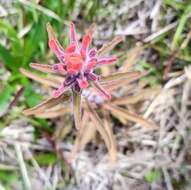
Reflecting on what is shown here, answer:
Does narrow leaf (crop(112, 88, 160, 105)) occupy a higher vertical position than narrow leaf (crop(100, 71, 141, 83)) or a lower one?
lower

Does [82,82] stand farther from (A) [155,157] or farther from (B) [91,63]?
(A) [155,157]

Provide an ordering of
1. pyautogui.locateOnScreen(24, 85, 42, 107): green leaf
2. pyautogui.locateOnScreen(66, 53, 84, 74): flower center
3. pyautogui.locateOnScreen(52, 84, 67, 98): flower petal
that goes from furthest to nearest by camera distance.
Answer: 1. pyautogui.locateOnScreen(24, 85, 42, 107): green leaf
2. pyautogui.locateOnScreen(52, 84, 67, 98): flower petal
3. pyautogui.locateOnScreen(66, 53, 84, 74): flower center

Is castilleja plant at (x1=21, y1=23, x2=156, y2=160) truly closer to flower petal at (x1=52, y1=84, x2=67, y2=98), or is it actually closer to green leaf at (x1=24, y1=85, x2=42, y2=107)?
flower petal at (x1=52, y1=84, x2=67, y2=98)

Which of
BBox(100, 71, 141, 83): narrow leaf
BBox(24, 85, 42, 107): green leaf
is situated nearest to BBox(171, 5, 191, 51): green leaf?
BBox(100, 71, 141, 83): narrow leaf

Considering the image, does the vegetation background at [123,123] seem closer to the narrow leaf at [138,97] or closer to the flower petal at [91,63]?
the narrow leaf at [138,97]

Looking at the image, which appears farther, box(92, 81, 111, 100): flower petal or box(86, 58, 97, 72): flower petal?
box(92, 81, 111, 100): flower petal

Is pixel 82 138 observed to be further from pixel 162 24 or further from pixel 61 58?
pixel 61 58
